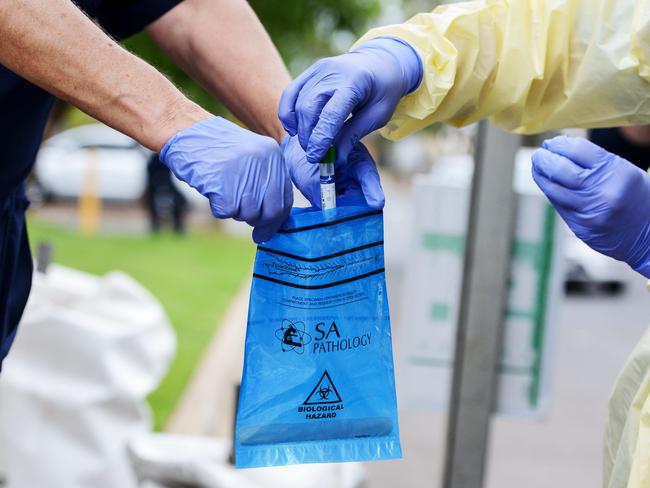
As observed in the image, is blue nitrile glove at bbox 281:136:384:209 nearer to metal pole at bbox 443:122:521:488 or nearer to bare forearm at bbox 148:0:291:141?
bare forearm at bbox 148:0:291:141

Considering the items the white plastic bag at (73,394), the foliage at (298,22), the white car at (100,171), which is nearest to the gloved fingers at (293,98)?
the white plastic bag at (73,394)

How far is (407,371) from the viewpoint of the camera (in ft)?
11.3

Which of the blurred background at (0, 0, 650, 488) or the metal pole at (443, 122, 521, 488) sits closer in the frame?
the metal pole at (443, 122, 521, 488)

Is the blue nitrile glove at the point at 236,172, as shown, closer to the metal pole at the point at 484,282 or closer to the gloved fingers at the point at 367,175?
the gloved fingers at the point at 367,175

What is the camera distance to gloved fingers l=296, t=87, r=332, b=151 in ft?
5.46

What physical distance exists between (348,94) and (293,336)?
16.3 inches

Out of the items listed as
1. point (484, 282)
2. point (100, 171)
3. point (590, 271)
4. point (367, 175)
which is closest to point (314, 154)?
point (367, 175)

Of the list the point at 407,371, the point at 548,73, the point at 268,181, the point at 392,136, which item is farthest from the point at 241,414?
the point at 407,371

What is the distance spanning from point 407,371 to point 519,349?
0.43m

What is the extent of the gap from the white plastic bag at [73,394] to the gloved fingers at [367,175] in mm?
1674

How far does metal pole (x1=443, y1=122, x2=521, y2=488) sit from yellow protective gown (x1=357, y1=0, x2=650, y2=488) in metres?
1.14

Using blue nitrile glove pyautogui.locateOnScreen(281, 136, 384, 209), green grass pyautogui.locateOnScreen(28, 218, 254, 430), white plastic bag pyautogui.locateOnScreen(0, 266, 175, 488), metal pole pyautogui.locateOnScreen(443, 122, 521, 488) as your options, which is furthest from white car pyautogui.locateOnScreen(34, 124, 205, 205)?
blue nitrile glove pyautogui.locateOnScreen(281, 136, 384, 209)

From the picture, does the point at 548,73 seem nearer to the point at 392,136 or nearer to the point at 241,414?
the point at 392,136

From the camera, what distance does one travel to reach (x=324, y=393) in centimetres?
167
